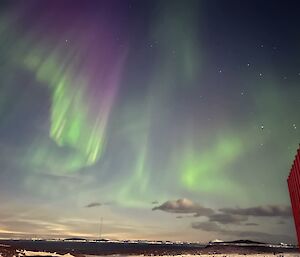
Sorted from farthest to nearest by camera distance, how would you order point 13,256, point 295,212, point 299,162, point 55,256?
1. point 55,256
2. point 13,256
3. point 295,212
4. point 299,162

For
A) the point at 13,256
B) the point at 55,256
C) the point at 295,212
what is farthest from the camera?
the point at 55,256

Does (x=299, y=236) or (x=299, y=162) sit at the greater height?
(x=299, y=162)

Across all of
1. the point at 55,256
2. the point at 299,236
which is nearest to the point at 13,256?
the point at 55,256

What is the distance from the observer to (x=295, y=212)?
855 centimetres

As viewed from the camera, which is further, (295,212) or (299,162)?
(295,212)

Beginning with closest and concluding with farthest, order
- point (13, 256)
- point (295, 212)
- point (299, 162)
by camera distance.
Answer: point (299, 162)
point (295, 212)
point (13, 256)

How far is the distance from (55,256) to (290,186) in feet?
205

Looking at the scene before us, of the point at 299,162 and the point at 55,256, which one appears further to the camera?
the point at 55,256

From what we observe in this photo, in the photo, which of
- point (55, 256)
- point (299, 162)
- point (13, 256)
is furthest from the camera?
point (55, 256)

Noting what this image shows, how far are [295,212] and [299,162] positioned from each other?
2.13 meters

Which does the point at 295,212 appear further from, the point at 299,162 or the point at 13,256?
the point at 13,256

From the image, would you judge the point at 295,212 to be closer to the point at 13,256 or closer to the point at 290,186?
the point at 290,186

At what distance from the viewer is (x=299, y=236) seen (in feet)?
29.0

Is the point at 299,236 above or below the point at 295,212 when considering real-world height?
below
